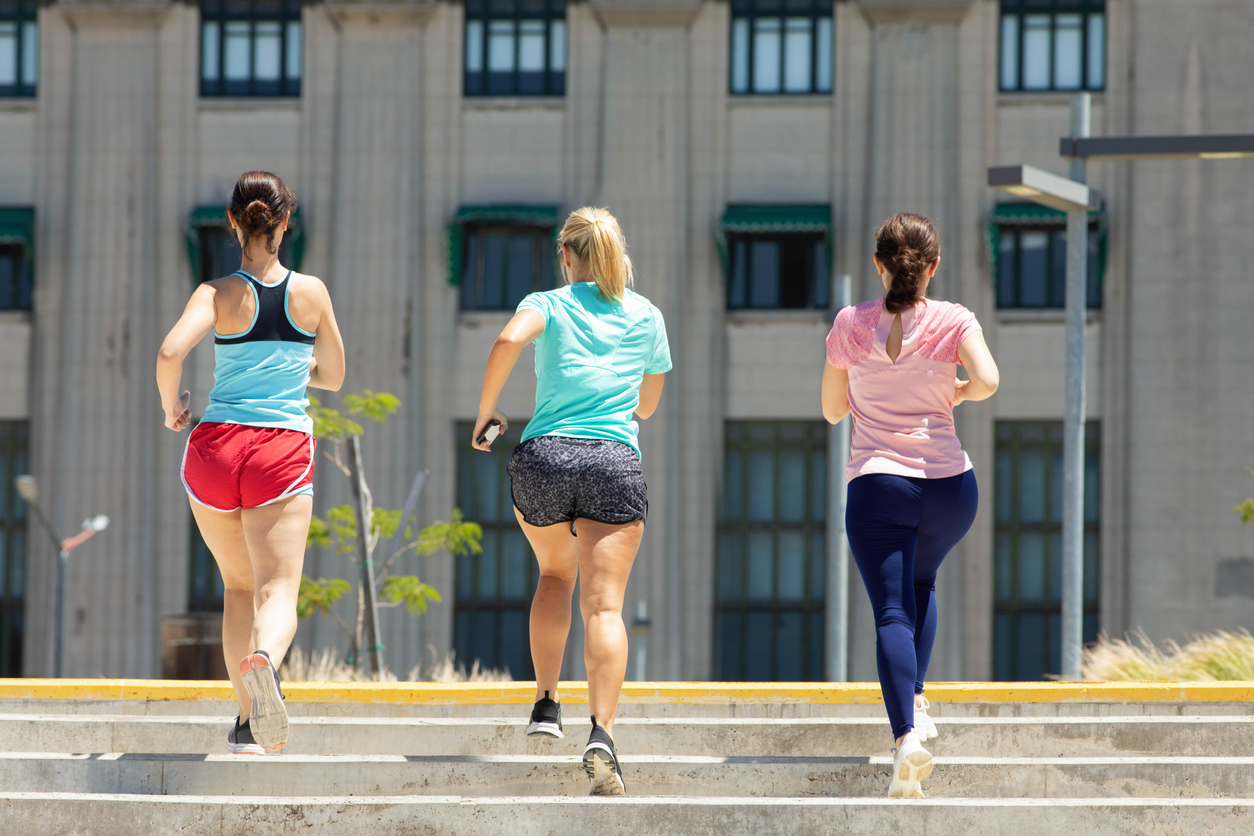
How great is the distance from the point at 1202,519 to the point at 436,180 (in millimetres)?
12994

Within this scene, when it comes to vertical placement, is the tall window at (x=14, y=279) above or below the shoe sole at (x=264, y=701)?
above

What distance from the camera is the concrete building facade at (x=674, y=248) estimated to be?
21047mm

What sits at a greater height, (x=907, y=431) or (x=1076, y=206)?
(x=1076, y=206)

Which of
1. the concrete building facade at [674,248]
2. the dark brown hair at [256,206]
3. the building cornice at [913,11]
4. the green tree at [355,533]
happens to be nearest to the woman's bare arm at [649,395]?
the dark brown hair at [256,206]

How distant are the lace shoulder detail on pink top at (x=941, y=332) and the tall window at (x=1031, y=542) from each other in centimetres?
1705

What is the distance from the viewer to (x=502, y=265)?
21969 mm

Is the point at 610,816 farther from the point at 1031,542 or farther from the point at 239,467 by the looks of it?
the point at 1031,542

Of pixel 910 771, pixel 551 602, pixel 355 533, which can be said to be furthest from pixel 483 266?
pixel 910 771

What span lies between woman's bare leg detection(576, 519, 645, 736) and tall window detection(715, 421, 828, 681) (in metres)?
16.9

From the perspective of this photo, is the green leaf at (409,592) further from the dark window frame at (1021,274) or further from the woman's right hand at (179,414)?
the woman's right hand at (179,414)

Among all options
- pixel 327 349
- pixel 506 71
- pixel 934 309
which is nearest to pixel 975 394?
Result: pixel 934 309

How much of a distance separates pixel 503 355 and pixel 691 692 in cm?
239

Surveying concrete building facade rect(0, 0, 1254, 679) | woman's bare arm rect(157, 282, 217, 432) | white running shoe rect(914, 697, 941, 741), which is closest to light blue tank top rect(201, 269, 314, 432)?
woman's bare arm rect(157, 282, 217, 432)

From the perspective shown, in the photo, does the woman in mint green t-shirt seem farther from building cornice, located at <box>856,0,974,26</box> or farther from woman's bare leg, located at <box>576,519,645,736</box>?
building cornice, located at <box>856,0,974,26</box>
